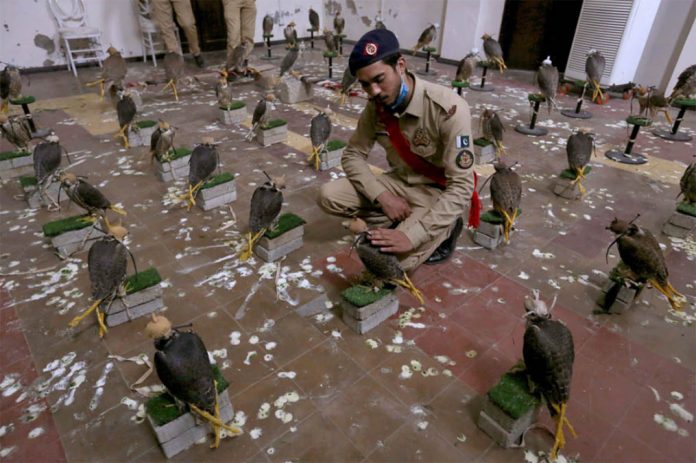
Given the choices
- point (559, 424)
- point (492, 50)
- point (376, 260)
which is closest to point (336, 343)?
point (376, 260)

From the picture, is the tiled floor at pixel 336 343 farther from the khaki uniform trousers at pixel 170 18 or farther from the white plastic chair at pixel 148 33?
the white plastic chair at pixel 148 33

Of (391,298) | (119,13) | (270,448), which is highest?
(119,13)

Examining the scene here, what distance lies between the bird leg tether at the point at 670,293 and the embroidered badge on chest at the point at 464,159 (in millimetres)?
1183

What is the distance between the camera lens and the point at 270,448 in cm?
175

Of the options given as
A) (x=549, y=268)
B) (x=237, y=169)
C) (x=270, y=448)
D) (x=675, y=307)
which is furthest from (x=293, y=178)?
(x=675, y=307)

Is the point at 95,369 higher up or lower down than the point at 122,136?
lower down

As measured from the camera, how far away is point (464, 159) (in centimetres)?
228

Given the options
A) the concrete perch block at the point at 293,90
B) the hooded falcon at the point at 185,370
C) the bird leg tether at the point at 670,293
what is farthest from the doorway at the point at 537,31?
the hooded falcon at the point at 185,370

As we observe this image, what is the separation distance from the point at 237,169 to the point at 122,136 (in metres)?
1.63

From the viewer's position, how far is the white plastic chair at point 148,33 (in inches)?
297

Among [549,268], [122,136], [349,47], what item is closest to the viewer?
[549,268]

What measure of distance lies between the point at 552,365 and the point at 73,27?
29.4 ft

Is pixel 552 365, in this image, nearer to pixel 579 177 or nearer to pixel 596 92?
pixel 579 177

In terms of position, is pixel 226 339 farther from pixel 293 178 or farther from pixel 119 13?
pixel 119 13
